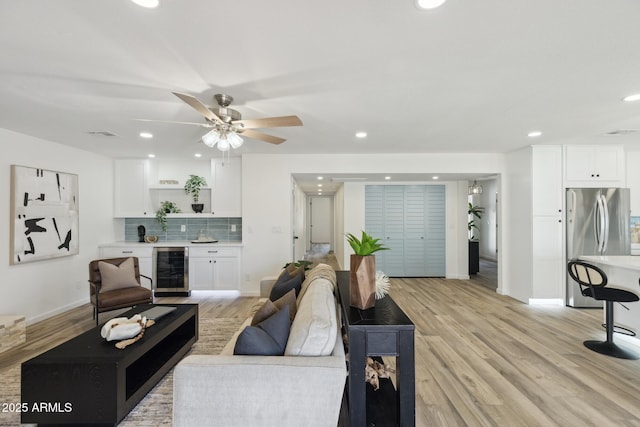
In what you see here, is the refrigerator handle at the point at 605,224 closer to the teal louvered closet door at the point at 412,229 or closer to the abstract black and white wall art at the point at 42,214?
the teal louvered closet door at the point at 412,229

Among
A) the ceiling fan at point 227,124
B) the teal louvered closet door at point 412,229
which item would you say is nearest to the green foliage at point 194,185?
the ceiling fan at point 227,124

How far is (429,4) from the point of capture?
1369mm

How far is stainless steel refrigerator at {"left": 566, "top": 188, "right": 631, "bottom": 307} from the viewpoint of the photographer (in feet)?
13.4

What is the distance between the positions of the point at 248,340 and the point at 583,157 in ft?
17.5

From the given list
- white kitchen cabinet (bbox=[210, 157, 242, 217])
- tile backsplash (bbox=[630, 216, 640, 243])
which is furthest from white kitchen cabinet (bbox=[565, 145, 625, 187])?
white kitchen cabinet (bbox=[210, 157, 242, 217])

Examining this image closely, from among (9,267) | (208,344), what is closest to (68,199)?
(9,267)

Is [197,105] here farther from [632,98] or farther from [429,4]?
[632,98]

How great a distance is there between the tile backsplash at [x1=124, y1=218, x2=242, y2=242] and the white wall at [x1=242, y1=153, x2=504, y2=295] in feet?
2.08

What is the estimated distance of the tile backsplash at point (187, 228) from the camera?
534cm

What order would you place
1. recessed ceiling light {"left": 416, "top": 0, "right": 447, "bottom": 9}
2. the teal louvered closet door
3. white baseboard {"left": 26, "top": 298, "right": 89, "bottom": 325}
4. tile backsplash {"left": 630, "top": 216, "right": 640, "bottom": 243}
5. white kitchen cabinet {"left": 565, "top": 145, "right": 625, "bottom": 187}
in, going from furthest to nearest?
the teal louvered closet door, tile backsplash {"left": 630, "top": 216, "right": 640, "bottom": 243}, white kitchen cabinet {"left": 565, "top": 145, "right": 625, "bottom": 187}, white baseboard {"left": 26, "top": 298, "right": 89, "bottom": 325}, recessed ceiling light {"left": 416, "top": 0, "right": 447, "bottom": 9}

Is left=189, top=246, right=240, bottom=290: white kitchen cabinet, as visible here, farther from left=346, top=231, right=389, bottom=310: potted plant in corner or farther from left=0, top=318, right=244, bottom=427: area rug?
left=346, top=231, right=389, bottom=310: potted plant in corner

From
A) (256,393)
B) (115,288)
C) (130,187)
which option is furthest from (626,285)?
(130,187)

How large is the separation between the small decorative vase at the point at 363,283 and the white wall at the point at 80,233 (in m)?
4.25

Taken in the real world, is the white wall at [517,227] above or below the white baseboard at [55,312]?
above
